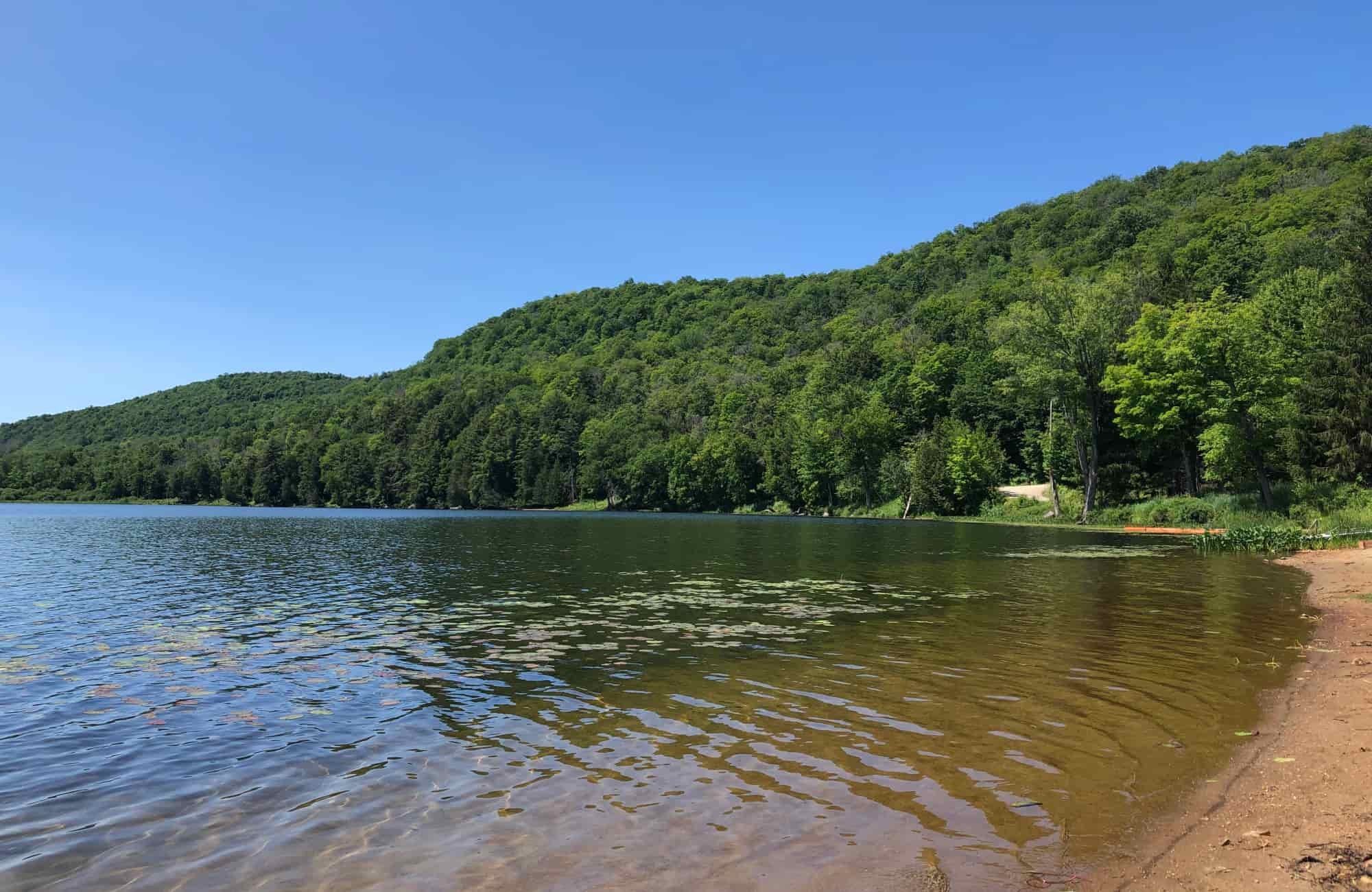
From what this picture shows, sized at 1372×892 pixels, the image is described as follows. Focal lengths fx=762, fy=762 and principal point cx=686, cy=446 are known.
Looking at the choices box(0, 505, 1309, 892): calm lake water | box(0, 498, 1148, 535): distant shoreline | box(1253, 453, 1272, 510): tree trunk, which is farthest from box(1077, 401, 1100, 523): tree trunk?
box(0, 505, 1309, 892): calm lake water

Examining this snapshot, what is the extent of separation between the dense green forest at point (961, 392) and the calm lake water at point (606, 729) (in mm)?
36210

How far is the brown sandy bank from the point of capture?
5.92 meters

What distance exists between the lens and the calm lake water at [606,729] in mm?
6871

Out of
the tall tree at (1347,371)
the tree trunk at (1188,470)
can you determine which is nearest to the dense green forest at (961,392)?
the tall tree at (1347,371)

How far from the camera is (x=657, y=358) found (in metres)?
187

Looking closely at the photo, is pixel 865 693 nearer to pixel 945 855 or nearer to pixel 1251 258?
pixel 945 855

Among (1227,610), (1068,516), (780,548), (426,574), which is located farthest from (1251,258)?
(426,574)

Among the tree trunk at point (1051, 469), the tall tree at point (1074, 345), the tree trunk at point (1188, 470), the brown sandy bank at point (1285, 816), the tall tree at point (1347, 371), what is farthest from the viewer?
the tree trunk at point (1051, 469)

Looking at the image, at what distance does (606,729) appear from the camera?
1070 cm

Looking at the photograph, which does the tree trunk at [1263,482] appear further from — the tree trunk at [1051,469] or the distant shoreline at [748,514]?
the tree trunk at [1051,469]

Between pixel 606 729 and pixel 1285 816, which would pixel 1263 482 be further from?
pixel 606 729

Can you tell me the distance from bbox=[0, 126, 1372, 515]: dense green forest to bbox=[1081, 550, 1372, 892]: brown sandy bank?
45371mm

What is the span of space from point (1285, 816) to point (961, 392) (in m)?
105

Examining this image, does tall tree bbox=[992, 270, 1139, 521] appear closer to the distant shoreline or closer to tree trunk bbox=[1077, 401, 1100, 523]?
tree trunk bbox=[1077, 401, 1100, 523]
